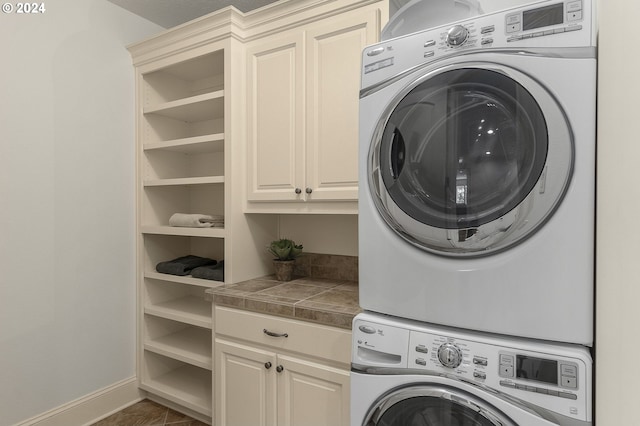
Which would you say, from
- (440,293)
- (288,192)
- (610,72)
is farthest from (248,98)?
(610,72)

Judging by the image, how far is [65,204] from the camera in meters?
2.03

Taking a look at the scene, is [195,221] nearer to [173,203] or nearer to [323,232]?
[173,203]

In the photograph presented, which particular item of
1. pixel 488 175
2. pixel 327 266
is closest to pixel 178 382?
pixel 327 266

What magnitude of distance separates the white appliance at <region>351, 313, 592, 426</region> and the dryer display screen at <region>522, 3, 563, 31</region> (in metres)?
0.76

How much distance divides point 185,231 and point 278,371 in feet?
3.56

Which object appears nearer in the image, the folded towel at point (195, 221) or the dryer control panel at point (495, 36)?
the dryer control panel at point (495, 36)

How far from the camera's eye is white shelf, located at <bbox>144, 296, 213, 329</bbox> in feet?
6.97

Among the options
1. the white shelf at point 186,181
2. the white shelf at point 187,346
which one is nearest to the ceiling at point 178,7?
the white shelf at point 186,181

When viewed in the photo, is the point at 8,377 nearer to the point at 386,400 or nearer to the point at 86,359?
the point at 86,359

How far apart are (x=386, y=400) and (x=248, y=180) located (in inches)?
55.7

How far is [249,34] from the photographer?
79.5 inches

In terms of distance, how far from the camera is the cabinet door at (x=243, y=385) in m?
1.59

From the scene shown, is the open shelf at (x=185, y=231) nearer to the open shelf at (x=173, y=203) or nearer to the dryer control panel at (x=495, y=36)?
the open shelf at (x=173, y=203)

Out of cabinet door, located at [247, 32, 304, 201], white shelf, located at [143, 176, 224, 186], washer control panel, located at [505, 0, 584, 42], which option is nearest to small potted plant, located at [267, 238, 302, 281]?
cabinet door, located at [247, 32, 304, 201]
